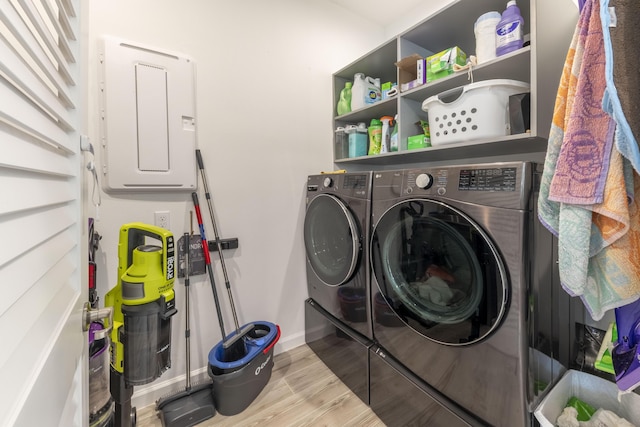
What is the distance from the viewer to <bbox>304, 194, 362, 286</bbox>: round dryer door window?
1502 millimetres

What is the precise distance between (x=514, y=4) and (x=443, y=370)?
1.58 m

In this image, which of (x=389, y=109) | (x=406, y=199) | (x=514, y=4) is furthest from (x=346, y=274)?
(x=514, y=4)

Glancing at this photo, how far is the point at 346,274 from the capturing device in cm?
155

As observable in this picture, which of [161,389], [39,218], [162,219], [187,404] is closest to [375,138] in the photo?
[162,219]

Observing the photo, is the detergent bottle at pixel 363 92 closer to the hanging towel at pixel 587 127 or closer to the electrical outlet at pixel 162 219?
the hanging towel at pixel 587 127

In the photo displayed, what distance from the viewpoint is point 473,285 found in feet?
3.33

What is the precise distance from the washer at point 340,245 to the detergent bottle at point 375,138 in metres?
0.43

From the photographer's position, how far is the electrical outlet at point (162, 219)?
1.49 metres

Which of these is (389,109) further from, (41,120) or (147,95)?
(41,120)

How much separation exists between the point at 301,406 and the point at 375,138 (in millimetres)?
1712

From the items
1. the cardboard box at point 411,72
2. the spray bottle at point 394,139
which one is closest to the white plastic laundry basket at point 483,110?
the cardboard box at point 411,72

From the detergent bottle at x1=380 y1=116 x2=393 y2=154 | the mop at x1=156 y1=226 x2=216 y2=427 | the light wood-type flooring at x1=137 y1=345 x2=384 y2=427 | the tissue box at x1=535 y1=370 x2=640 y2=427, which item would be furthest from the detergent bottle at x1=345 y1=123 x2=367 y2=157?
the tissue box at x1=535 y1=370 x2=640 y2=427

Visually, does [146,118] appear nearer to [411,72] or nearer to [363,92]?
[363,92]

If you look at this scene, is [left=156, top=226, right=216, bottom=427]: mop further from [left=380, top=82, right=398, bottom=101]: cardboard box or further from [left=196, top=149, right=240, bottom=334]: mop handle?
[left=380, top=82, right=398, bottom=101]: cardboard box
